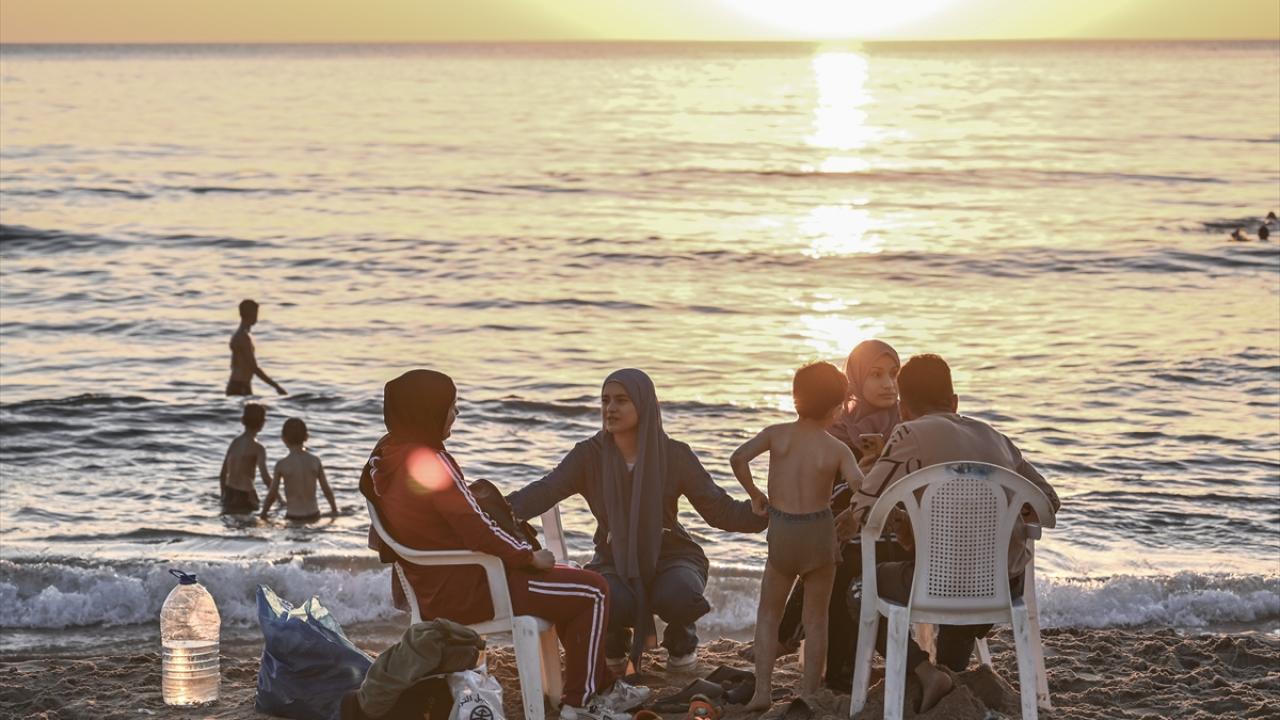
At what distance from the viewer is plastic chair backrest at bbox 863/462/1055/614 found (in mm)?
4906

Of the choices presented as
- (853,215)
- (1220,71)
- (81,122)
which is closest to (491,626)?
(853,215)

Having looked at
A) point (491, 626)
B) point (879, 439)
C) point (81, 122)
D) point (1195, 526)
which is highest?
point (81, 122)

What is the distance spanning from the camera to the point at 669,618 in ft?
19.3

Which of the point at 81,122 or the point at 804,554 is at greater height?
the point at 81,122

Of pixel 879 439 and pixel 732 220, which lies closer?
pixel 879 439

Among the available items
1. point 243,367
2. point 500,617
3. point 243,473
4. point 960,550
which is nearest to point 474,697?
point 500,617

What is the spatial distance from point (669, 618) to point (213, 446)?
8500mm

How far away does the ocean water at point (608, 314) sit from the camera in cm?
975

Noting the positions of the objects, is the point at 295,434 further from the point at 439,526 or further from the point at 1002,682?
the point at 1002,682

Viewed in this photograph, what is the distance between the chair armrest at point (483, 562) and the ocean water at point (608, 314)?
277 cm

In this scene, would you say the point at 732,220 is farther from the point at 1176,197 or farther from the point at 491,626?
the point at 491,626

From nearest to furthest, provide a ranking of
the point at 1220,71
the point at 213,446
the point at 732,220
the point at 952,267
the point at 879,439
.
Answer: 1. the point at 879,439
2. the point at 213,446
3. the point at 952,267
4. the point at 732,220
5. the point at 1220,71

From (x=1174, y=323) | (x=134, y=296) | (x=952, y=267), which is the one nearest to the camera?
(x=1174, y=323)

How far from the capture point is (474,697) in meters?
4.78
